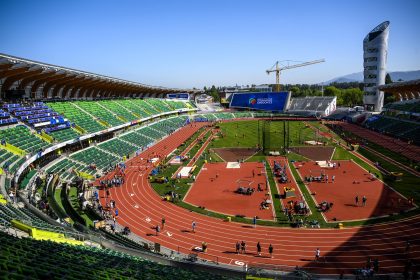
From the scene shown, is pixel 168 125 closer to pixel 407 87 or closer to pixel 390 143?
pixel 390 143

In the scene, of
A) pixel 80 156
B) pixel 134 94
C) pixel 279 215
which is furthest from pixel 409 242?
pixel 134 94

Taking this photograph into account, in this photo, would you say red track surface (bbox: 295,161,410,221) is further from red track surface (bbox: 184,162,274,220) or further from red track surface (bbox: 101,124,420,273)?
red track surface (bbox: 184,162,274,220)

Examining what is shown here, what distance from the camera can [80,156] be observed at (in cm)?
3841

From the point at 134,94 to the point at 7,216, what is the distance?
7353 cm

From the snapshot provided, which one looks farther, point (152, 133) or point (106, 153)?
point (152, 133)

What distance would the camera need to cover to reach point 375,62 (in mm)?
84875

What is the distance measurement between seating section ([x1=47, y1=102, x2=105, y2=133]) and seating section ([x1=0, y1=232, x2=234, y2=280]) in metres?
34.0

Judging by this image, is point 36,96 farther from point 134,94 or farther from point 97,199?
point 134,94

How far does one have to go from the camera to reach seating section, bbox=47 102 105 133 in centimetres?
4487

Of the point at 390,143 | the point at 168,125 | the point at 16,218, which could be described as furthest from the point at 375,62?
the point at 16,218

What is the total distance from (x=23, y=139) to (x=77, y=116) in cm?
1422

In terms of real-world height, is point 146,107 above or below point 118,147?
above

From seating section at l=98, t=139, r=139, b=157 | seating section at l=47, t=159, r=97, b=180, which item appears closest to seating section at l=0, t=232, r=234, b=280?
seating section at l=47, t=159, r=97, b=180

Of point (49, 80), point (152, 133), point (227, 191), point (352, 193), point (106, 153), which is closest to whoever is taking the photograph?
point (352, 193)
